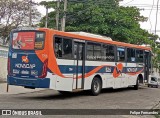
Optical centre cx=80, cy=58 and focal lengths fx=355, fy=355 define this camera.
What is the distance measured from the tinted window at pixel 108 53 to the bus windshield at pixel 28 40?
15.9 feet

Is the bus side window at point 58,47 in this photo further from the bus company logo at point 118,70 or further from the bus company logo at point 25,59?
the bus company logo at point 118,70

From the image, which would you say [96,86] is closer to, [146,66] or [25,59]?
[25,59]

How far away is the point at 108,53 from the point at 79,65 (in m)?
3.23

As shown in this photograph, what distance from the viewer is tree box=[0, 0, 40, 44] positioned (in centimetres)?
4094

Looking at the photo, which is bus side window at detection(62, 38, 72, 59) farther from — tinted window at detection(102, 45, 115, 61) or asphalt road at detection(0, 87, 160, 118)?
tinted window at detection(102, 45, 115, 61)

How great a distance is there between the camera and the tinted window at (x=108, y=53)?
1895 centimetres

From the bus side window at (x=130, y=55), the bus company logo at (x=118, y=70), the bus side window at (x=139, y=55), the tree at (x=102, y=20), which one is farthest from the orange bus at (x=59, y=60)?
the tree at (x=102, y=20)

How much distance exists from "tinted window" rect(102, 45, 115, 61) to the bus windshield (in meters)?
4.86

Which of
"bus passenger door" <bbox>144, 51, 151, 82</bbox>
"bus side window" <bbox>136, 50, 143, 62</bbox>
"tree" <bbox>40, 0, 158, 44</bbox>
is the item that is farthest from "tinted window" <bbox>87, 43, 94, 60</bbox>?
"tree" <bbox>40, 0, 158, 44</bbox>

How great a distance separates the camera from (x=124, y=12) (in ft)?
118

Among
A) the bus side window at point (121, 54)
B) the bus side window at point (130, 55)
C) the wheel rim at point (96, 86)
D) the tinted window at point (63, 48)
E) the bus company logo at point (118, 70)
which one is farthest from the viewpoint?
the bus side window at point (130, 55)

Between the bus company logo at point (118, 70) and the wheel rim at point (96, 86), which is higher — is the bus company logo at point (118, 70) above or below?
above

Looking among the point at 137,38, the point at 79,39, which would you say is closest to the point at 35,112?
the point at 79,39

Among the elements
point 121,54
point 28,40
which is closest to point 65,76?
point 28,40
